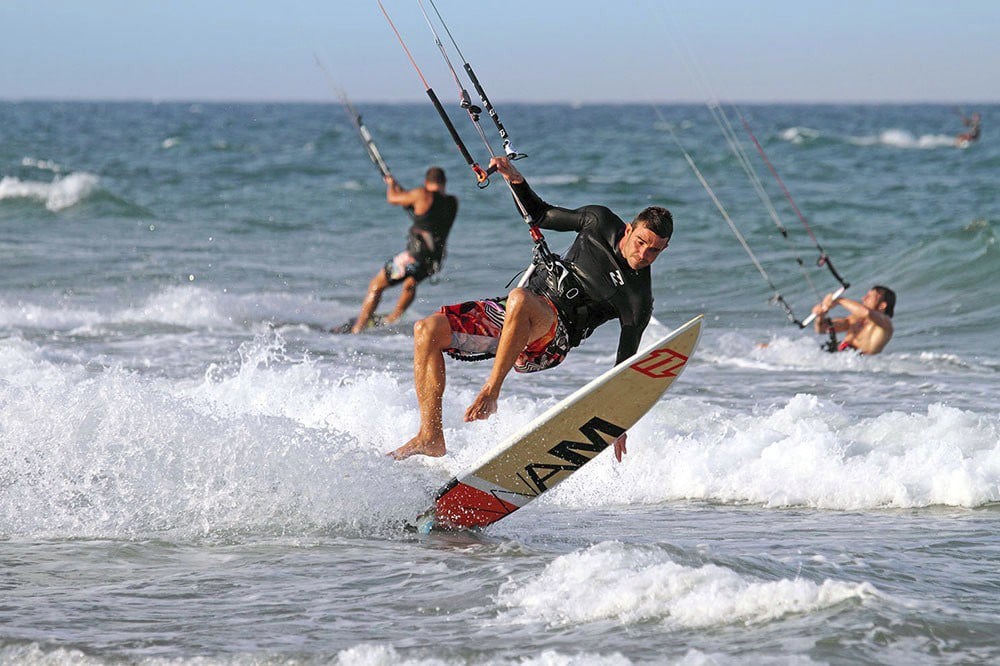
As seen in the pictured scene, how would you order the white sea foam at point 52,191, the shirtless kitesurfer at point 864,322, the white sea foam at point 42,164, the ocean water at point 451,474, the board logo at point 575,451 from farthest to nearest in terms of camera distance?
the white sea foam at point 42,164, the white sea foam at point 52,191, the shirtless kitesurfer at point 864,322, the board logo at point 575,451, the ocean water at point 451,474

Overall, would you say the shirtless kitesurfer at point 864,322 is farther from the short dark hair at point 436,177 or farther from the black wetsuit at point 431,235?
the short dark hair at point 436,177

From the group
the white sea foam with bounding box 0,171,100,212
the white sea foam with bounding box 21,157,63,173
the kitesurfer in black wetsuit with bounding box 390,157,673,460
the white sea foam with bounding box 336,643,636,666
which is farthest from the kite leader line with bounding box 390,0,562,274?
the white sea foam with bounding box 21,157,63,173

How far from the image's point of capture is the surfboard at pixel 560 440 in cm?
592

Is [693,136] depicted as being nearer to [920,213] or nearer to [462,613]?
[920,213]

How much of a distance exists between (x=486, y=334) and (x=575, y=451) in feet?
2.33

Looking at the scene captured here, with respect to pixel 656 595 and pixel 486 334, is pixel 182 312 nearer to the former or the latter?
pixel 486 334

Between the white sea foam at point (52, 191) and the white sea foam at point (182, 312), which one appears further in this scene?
the white sea foam at point (52, 191)

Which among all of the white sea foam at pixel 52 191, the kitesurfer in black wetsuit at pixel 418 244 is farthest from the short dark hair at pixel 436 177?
the white sea foam at pixel 52 191

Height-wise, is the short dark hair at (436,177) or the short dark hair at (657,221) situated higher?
the short dark hair at (657,221)

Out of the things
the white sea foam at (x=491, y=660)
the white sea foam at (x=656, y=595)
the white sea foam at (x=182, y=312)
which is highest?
the white sea foam at (x=656, y=595)

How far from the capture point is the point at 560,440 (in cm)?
604

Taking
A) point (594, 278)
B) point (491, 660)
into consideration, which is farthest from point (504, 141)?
point (491, 660)

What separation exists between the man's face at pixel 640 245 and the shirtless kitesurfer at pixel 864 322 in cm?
565

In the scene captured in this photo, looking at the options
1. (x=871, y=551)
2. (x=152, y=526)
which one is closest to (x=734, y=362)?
(x=871, y=551)
